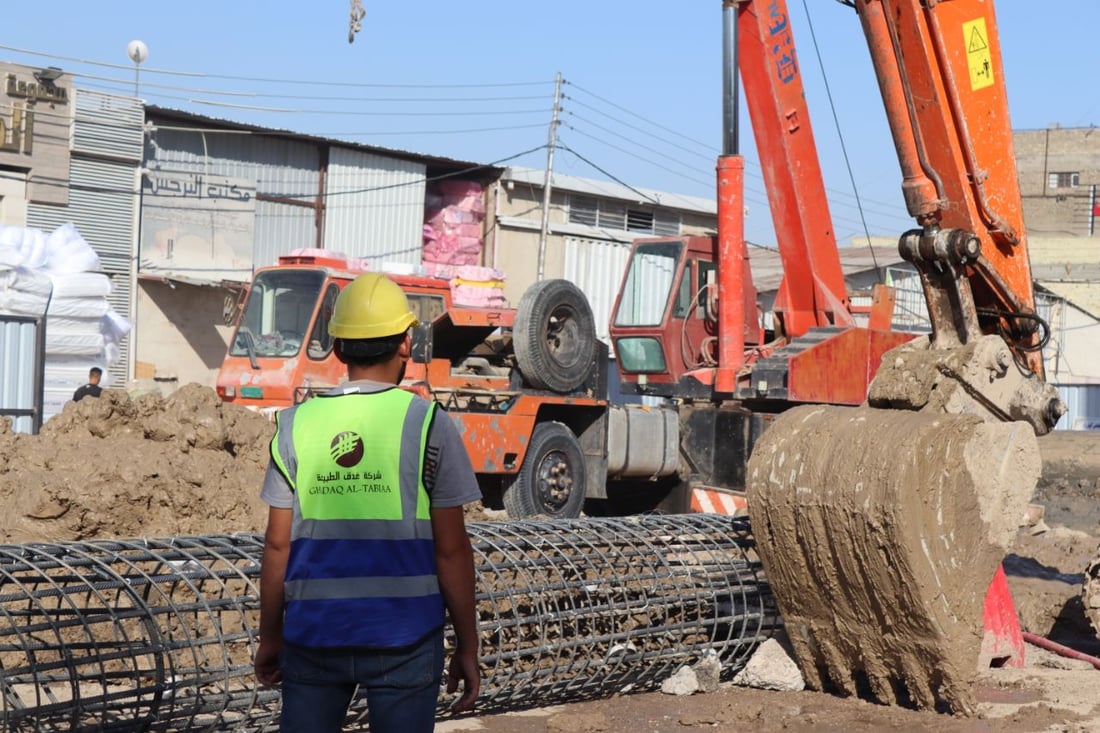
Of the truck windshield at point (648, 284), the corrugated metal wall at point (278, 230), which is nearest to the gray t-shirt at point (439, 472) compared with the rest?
the truck windshield at point (648, 284)

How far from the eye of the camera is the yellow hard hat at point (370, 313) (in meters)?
3.33

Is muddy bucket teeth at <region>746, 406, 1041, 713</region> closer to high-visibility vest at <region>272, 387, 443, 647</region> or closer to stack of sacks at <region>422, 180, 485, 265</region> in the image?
high-visibility vest at <region>272, 387, 443, 647</region>

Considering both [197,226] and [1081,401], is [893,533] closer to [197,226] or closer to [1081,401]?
[197,226]

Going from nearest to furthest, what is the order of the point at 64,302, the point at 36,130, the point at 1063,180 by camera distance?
the point at 64,302, the point at 36,130, the point at 1063,180

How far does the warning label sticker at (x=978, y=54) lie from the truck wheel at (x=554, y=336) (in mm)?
5249

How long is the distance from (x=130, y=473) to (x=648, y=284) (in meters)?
6.09

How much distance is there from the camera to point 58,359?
15867mm

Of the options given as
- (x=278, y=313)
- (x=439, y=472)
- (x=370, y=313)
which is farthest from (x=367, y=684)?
(x=278, y=313)

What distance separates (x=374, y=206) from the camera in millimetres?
26797

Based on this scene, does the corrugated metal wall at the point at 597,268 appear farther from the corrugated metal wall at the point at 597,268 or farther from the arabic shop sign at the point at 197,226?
the arabic shop sign at the point at 197,226

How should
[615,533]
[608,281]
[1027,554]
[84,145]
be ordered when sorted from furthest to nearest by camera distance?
[608,281]
[84,145]
[1027,554]
[615,533]

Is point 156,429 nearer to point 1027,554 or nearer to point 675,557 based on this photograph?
point 675,557

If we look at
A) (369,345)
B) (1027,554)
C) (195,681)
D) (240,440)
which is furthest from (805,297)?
(369,345)

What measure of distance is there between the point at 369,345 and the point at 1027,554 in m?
8.60
